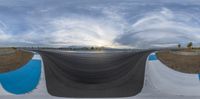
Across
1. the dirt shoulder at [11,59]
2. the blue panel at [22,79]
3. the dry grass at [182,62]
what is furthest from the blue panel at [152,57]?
the dirt shoulder at [11,59]

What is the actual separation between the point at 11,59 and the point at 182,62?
2.95 m

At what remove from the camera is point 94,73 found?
4.79 m

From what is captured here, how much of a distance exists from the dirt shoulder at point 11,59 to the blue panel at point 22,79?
53 cm

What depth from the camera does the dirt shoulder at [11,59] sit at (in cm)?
547

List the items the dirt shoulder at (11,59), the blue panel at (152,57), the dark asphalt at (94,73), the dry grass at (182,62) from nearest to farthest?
1. the dark asphalt at (94,73)
2. the blue panel at (152,57)
3. the dirt shoulder at (11,59)
4. the dry grass at (182,62)

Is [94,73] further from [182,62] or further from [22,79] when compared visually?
[182,62]

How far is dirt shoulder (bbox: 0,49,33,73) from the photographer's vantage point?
18.0 ft

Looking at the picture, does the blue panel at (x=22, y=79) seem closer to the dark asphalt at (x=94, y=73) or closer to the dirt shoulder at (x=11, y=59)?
the dark asphalt at (x=94, y=73)

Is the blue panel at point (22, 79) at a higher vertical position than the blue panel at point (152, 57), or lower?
lower

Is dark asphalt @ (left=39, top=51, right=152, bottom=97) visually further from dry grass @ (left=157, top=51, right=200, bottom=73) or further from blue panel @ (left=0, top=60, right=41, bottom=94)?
dry grass @ (left=157, top=51, right=200, bottom=73)

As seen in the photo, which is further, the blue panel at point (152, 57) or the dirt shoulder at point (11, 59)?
the dirt shoulder at point (11, 59)

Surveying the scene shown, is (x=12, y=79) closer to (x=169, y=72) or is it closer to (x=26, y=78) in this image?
(x=26, y=78)

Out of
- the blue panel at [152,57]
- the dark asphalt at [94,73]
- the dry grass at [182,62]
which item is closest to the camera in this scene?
the dark asphalt at [94,73]

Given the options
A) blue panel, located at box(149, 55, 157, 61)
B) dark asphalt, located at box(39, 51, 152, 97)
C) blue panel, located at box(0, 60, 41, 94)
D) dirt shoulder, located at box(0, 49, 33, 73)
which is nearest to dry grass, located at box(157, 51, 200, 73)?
blue panel, located at box(149, 55, 157, 61)
